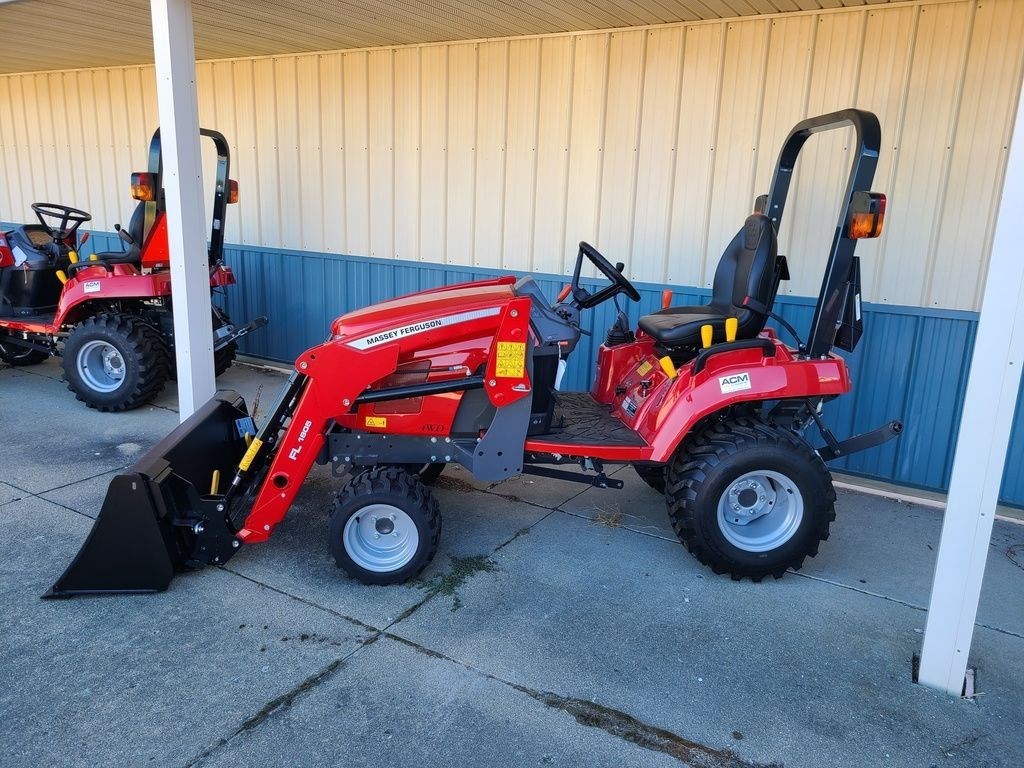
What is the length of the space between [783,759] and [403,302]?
2.36 metres

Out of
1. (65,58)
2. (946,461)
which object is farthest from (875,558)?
(65,58)

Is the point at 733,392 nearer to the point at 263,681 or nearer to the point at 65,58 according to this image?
the point at 263,681

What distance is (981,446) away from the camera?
95.8 inches

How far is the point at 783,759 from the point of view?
2.36 metres

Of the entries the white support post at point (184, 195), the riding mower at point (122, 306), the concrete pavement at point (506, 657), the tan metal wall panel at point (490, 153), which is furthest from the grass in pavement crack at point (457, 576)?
the riding mower at point (122, 306)

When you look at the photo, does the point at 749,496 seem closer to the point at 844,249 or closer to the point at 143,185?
the point at 844,249

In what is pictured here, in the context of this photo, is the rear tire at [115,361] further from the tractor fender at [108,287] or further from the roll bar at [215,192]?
the roll bar at [215,192]

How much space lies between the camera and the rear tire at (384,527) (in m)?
3.21

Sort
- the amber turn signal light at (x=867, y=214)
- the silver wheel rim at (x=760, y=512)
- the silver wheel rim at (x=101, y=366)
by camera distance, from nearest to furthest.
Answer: the amber turn signal light at (x=867, y=214), the silver wheel rim at (x=760, y=512), the silver wheel rim at (x=101, y=366)

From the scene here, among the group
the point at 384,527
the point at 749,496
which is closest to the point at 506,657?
the point at 384,527

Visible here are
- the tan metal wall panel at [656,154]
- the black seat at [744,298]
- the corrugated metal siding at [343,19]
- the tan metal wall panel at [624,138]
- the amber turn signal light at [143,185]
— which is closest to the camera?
the black seat at [744,298]

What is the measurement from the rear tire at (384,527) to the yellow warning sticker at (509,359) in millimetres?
619

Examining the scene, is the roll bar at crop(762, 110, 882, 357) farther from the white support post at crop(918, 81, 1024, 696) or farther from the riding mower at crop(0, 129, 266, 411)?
the riding mower at crop(0, 129, 266, 411)

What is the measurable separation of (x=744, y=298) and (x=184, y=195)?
3037 millimetres
